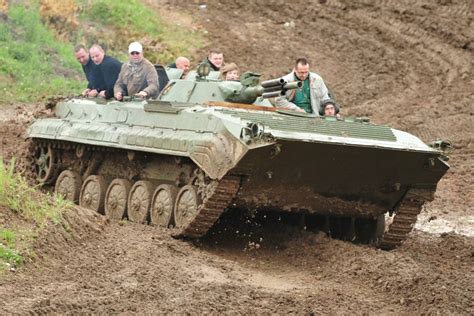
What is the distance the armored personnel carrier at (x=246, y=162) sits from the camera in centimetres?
1202

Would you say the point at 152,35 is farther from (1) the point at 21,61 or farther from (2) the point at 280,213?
(2) the point at 280,213

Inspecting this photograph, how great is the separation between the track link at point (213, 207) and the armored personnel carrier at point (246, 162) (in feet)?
0.04

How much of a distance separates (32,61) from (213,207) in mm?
11545

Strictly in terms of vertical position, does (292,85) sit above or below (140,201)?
above

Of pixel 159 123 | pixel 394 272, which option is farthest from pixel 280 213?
pixel 394 272

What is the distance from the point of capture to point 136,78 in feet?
51.1

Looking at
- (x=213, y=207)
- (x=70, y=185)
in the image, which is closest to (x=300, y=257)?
(x=213, y=207)

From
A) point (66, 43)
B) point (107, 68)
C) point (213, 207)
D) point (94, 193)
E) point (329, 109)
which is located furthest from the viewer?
point (66, 43)

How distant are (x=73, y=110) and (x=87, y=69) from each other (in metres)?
1.34

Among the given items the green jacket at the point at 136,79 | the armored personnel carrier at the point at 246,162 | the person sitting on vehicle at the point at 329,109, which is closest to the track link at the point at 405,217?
the armored personnel carrier at the point at 246,162

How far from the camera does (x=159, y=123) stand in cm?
1338

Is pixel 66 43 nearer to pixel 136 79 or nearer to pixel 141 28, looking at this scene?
pixel 141 28

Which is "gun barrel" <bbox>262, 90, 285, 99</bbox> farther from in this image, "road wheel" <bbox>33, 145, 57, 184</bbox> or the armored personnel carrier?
"road wheel" <bbox>33, 145, 57, 184</bbox>

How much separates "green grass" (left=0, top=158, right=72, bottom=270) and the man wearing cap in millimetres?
3257
